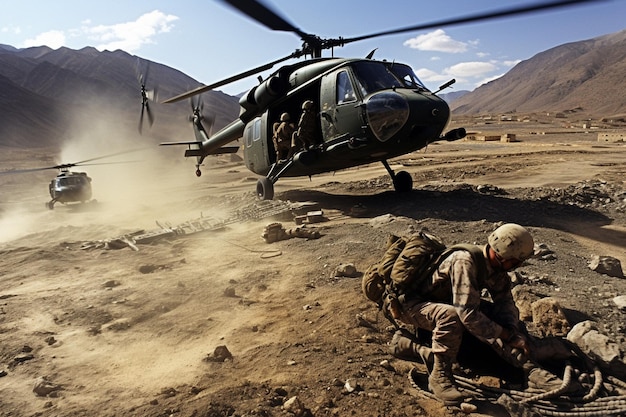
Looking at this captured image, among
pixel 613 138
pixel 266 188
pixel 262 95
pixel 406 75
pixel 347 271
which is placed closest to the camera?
pixel 347 271

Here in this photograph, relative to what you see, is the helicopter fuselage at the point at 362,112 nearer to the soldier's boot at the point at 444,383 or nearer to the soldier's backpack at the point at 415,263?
the soldier's backpack at the point at 415,263

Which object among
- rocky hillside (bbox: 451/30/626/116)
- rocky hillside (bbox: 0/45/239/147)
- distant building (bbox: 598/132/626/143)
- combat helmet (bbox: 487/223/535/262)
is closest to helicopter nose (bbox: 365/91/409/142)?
combat helmet (bbox: 487/223/535/262)

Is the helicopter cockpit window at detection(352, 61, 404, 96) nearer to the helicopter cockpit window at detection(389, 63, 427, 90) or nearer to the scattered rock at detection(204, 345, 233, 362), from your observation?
the helicopter cockpit window at detection(389, 63, 427, 90)

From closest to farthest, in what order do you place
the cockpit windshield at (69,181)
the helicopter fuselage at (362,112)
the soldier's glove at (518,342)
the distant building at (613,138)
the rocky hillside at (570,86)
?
the soldier's glove at (518,342) < the helicopter fuselage at (362,112) < the cockpit windshield at (69,181) < the distant building at (613,138) < the rocky hillside at (570,86)

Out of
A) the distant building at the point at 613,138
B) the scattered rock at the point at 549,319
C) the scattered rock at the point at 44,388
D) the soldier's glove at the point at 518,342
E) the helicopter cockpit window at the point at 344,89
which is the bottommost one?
the scattered rock at the point at 44,388

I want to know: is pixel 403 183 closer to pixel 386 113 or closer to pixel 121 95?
pixel 386 113

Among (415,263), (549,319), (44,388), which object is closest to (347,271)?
(415,263)

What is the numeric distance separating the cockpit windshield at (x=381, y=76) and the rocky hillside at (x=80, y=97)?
3475 cm

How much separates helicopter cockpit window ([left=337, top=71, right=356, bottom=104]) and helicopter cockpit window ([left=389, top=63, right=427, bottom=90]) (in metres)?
0.94

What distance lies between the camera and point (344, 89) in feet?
29.9

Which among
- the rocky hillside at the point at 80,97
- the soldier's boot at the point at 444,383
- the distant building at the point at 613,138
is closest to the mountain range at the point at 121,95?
the rocky hillside at the point at 80,97

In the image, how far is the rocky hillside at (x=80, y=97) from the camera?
6166cm

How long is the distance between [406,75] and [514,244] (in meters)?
6.58

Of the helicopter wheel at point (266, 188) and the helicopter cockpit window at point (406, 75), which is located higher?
the helicopter cockpit window at point (406, 75)
